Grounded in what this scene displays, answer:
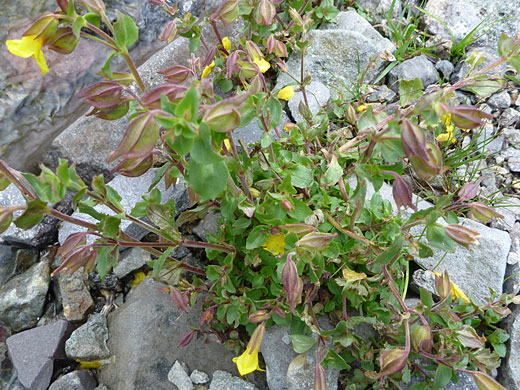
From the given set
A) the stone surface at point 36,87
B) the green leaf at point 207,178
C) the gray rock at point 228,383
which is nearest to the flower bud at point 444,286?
the gray rock at point 228,383

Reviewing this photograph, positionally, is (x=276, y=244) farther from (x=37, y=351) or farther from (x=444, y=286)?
(x=37, y=351)

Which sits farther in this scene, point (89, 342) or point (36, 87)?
point (36, 87)

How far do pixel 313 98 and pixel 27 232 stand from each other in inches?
78.1

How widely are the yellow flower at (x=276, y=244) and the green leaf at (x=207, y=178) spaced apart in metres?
0.66

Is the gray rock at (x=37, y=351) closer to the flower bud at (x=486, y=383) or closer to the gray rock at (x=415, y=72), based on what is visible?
the flower bud at (x=486, y=383)

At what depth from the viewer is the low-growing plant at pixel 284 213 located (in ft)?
4.03

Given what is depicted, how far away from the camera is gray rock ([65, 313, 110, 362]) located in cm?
216

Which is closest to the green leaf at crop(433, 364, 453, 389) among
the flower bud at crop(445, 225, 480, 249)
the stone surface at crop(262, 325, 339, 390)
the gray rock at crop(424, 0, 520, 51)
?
the stone surface at crop(262, 325, 339, 390)

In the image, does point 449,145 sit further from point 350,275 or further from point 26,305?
point 26,305

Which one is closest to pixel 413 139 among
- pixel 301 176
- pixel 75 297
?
pixel 301 176

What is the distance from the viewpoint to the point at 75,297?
7.76 feet

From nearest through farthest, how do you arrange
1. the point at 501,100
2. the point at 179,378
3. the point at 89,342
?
the point at 179,378 < the point at 89,342 < the point at 501,100

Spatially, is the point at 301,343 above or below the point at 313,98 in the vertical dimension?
below

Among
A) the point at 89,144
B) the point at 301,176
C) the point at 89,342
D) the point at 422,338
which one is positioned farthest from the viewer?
the point at 89,144
